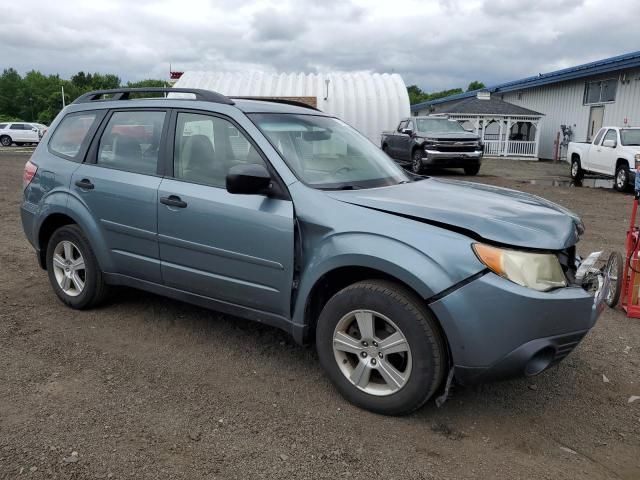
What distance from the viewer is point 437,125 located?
18359mm

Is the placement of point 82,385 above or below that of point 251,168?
below

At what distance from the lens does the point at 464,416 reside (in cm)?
318

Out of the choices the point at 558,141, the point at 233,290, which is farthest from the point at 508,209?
the point at 558,141

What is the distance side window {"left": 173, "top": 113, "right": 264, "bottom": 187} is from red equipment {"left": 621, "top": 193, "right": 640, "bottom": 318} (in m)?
3.31

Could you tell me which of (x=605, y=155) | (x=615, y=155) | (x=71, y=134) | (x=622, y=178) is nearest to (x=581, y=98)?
(x=605, y=155)

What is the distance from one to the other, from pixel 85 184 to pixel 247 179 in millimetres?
1804

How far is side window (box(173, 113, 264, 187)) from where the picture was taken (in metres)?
3.68

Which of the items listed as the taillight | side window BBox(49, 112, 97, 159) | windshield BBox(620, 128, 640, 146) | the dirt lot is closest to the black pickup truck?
windshield BBox(620, 128, 640, 146)

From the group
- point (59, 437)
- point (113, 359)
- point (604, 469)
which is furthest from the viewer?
point (113, 359)

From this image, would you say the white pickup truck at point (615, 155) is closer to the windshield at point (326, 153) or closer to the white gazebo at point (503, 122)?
the white gazebo at point (503, 122)

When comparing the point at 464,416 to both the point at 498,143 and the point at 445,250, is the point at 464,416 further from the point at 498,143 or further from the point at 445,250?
the point at 498,143

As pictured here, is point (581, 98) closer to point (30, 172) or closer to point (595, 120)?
point (595, 120)

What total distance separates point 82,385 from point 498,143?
2826 cm

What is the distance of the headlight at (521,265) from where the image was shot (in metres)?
2.74
